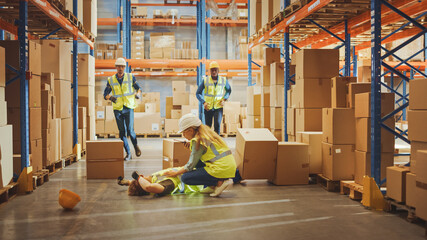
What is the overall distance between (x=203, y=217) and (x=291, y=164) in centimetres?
233

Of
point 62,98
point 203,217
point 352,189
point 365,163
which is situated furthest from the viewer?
point 62,98

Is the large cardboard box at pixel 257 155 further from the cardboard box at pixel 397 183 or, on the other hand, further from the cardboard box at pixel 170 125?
the cardboard box at pixel 170 125

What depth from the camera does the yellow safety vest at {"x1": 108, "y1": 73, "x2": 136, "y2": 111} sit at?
8578 mm

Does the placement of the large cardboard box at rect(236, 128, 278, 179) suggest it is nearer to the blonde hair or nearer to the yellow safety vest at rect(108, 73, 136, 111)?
the blonde hair

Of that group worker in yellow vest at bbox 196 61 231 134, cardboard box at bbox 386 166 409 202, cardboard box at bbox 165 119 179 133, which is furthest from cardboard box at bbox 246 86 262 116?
cardboard box at bbox 386 166 409 202

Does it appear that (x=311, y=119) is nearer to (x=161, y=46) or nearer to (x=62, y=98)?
(x=62, y=98)

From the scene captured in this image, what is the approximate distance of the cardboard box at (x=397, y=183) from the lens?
14.6ft

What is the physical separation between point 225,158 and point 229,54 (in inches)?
578

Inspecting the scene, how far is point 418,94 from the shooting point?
4.24 meters

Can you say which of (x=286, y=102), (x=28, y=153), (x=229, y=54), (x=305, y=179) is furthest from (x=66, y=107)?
(x=229, y=54)

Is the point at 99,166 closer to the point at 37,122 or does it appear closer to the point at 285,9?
the point at 37,122

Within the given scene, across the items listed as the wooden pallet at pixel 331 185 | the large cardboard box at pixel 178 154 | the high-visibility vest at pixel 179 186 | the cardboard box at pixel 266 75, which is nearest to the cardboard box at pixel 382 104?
the wooden pallet at pixel 331 185

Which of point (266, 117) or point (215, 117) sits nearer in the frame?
point (215, 117)

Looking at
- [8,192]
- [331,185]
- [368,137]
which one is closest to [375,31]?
[368,137]
